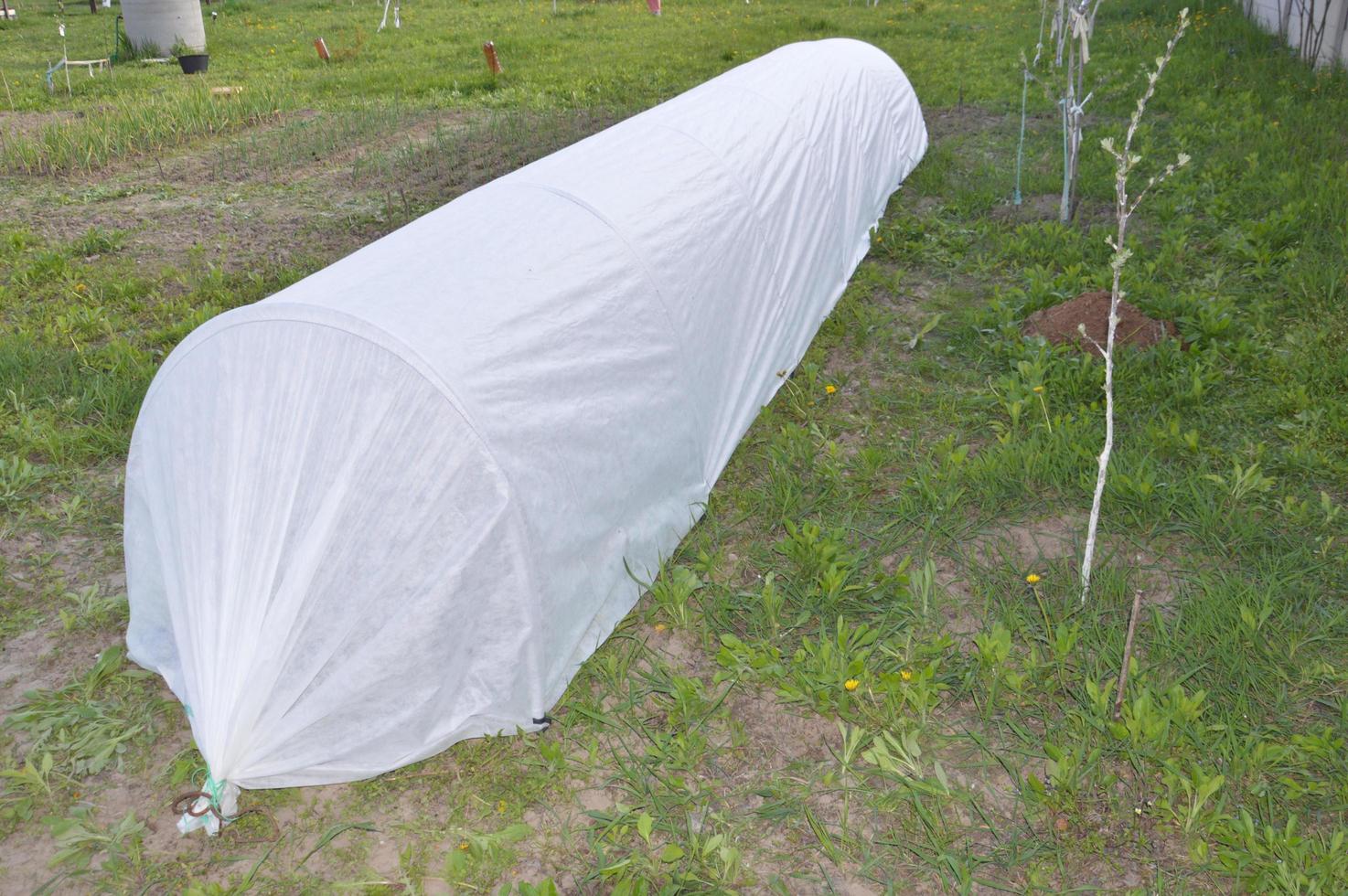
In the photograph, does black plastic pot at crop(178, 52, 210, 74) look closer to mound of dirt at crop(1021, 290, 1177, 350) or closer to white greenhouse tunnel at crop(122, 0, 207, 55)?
white greenhouse tunnel at crop(122, 0, 207, 55)

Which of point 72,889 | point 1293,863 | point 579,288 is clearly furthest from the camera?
point 579,288

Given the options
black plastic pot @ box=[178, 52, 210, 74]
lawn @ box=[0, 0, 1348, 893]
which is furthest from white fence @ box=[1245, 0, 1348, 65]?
black plastic pot @ box=[178, 52, 210, 74]

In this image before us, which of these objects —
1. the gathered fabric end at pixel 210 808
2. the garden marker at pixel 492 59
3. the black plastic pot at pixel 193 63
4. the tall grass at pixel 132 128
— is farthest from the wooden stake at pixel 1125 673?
the black plastic pot at pixel 193 63

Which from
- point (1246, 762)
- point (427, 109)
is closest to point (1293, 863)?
point (1246, 762)

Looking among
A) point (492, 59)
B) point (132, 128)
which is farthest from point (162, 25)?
point (132, 128)

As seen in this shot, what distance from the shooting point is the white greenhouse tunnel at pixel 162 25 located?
12.6 metres

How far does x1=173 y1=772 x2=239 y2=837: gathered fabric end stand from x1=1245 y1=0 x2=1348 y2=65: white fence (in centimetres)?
930

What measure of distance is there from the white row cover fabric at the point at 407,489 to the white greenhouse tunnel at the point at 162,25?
1192 cm

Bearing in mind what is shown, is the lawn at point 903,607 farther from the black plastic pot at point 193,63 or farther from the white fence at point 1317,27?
the black plastic pot at point 193,63

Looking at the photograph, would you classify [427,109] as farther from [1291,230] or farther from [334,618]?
[334,618]

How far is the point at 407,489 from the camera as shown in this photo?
2.47 meters

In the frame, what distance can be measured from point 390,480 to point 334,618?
1.23 ft

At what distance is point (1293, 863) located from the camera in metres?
2.18

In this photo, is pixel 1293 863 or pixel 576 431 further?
pixel 576 431
